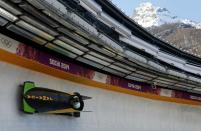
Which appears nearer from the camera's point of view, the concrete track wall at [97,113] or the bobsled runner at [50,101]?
the concrete track wall at [97,113]

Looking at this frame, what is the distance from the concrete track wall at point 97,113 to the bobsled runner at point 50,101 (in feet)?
0.47

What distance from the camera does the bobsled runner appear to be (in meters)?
6.53

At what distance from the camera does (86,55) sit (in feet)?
27.4

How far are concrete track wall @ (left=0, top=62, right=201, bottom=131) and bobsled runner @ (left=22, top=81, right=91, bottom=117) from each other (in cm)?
14

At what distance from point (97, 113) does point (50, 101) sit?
8.24ft

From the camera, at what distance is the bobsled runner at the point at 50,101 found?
6527 mm

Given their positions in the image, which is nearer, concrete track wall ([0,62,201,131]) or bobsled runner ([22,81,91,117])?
concrete track wall ([0,62,201,131])

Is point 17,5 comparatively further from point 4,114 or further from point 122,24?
point 122,24

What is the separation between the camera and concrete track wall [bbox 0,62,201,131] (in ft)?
20.7

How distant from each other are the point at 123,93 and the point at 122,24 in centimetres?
265

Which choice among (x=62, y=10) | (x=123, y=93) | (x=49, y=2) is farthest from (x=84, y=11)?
(x=123, y=93)

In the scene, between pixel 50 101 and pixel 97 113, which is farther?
pixel 97 113

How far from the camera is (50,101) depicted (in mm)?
7125

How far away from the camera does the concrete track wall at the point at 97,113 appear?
6.30 m
